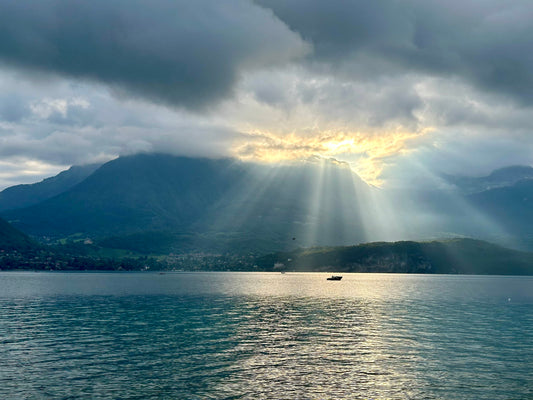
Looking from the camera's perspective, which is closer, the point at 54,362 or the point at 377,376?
the point at 377,376

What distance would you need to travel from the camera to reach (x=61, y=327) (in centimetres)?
10112

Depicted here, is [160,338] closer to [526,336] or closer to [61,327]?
[61,327]

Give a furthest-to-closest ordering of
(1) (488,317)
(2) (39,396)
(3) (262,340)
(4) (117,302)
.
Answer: (4) (117,302), (1) (488,317), (3) (262,340), (2) (39,396)

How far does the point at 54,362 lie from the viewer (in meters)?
67.2

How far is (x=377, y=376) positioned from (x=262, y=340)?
3098 centimetres

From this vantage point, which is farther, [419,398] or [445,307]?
[445,307]

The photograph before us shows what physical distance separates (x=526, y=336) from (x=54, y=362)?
95206mm

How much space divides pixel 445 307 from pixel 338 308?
132 feet

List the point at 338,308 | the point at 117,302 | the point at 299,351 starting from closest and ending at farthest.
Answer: the point at 299,351 < the point at 338,308 < the point at 117,302

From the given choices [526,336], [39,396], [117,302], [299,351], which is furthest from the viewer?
[117,302]

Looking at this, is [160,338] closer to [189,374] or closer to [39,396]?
[189,374]

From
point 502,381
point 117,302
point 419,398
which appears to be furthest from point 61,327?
point 502,381

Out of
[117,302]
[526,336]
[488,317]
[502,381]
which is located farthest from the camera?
[117,302]

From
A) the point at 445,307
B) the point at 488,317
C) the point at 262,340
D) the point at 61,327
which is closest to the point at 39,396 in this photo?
the point at 262,340
